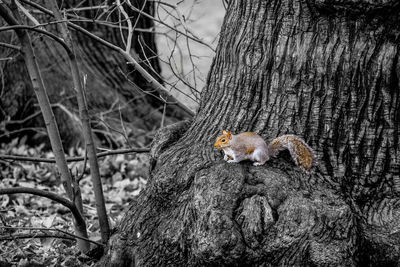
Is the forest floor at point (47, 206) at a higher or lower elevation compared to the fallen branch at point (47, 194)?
lower

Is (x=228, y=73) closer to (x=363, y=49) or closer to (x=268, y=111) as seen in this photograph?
(x=268, y=111)

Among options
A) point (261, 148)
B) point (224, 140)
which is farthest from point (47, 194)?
point (261, 148)

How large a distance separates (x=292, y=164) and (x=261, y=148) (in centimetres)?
24

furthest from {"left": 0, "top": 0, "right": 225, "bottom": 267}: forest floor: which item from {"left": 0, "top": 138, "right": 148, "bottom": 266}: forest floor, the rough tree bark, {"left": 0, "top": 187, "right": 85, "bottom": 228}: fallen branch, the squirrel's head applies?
the squirrel's head

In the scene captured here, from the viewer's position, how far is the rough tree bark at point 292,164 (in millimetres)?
2301

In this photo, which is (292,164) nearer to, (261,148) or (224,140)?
(261,148)

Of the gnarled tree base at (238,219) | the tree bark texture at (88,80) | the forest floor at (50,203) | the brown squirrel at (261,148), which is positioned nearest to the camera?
the gnarled tree base at (238,219)

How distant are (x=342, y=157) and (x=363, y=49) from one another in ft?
1.93

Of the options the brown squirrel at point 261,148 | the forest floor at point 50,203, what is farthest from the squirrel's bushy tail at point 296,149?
the forest floor at point 50,203

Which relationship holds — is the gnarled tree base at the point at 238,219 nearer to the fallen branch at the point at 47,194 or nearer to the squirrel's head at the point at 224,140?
the squirrel's head at the point at 224,140

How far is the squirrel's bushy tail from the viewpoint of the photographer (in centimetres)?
247

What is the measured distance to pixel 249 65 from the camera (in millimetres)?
2688

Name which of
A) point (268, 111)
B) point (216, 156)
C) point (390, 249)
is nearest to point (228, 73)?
point (268, 111)

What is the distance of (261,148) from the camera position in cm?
244
